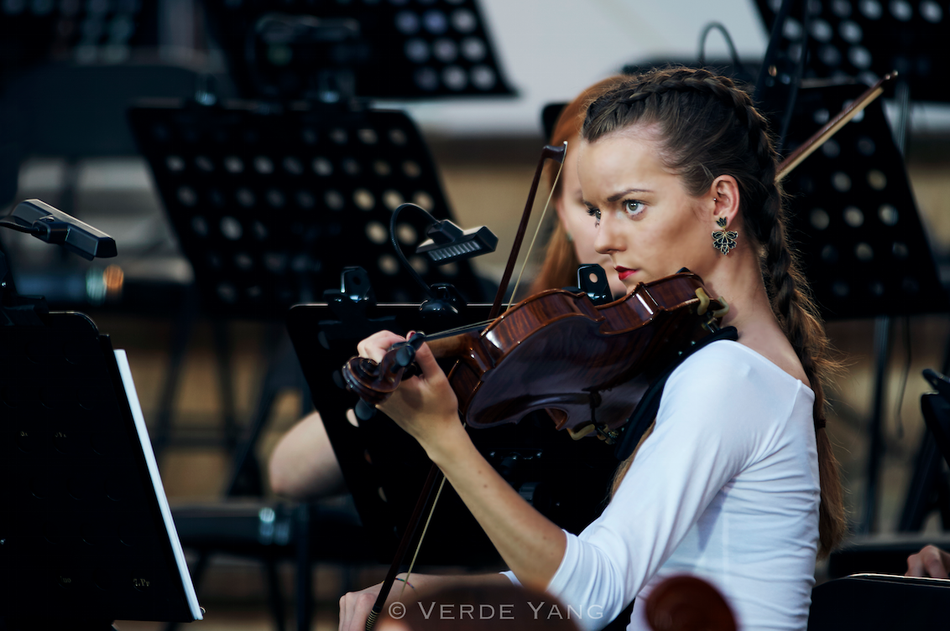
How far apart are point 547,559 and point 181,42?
11.1ft

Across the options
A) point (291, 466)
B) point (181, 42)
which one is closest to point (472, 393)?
point (291, 466)

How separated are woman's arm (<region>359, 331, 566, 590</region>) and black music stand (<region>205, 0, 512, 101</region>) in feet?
4.73

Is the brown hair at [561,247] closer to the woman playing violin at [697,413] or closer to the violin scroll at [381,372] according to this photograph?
the woman playing violin at [697,413]

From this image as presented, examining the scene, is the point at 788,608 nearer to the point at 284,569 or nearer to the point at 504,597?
the point at 504,597

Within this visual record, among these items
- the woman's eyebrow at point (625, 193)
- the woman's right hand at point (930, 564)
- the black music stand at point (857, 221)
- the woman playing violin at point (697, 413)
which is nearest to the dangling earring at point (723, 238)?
the woman playing violin at point (697, 413)

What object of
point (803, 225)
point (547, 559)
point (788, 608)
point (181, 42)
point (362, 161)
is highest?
point (181, 42)

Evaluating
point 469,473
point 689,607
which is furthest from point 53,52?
point 689,607

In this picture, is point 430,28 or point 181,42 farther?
point 181,42

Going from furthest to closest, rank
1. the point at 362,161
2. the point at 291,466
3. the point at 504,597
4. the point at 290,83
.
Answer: the point at 290,83
the point at 362,161
the point at 291,466
the point at 504,597

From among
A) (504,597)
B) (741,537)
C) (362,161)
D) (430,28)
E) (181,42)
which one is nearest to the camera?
(504,597)

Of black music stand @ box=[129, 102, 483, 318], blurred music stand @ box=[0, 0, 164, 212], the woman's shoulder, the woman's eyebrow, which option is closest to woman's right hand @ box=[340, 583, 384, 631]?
the woman's shoulder

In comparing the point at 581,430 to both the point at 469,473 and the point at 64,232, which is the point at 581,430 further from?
the point at 64,232

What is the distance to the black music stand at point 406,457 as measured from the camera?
1.23 m

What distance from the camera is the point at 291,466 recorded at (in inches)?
67.5
